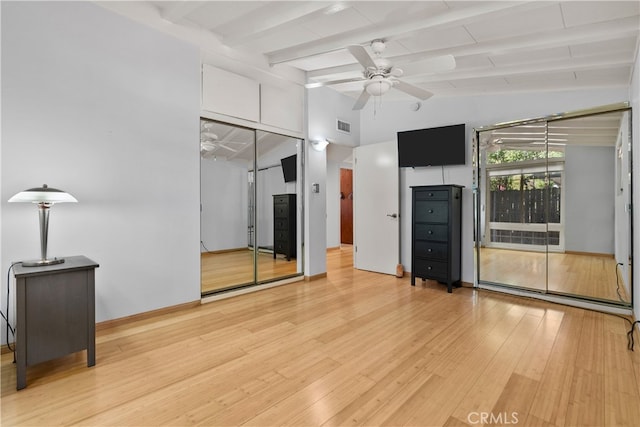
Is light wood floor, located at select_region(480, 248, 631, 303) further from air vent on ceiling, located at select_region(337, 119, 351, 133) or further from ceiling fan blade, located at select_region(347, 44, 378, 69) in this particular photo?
ceiling fan blade, located at select_region(347, 44, 378, 69)

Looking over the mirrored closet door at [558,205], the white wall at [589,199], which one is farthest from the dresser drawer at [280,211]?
A: the white wall at [589,199]

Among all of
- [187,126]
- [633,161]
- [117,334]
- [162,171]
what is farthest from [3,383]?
[633,161]

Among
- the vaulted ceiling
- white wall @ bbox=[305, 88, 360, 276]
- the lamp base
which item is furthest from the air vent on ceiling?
the lamp base

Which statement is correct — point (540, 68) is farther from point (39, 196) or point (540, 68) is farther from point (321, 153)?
point (39, 196)

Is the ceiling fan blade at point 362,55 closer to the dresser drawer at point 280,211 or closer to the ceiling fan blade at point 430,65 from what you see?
the ceiling fan blade at point 430,65

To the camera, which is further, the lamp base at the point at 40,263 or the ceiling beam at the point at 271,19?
the ceiling beam at the point at 271,19

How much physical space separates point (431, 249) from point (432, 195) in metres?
0.77

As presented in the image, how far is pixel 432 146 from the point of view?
4.80m

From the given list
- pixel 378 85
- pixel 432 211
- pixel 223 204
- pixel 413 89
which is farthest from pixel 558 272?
pixel 223 204

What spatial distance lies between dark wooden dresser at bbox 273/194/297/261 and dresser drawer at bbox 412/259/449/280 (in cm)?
186

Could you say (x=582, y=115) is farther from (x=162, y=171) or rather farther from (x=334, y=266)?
(x=162, y=171)

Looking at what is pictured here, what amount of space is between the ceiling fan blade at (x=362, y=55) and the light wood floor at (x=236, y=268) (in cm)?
272

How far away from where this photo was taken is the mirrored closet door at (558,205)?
360 cm

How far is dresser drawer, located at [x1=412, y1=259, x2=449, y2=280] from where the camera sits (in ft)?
14.6
